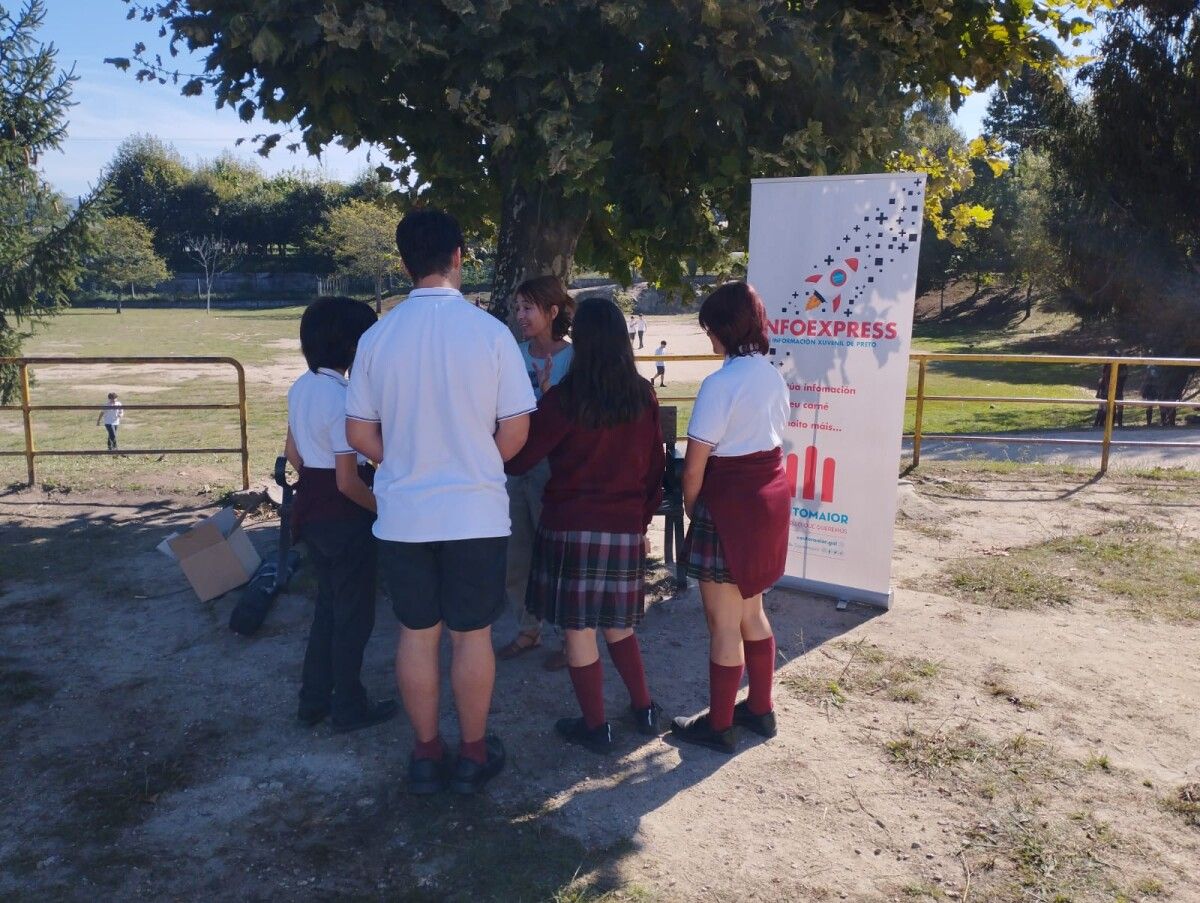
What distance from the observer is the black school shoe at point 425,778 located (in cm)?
348

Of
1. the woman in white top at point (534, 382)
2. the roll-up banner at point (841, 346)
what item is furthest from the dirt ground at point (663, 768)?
the roll-up banner at point (841, 346)

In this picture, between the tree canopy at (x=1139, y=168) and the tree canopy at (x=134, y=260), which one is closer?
the tree canopy at (x=1139, y=168)

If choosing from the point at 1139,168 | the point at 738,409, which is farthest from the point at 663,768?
the point at 1139,168

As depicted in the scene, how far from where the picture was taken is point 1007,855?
3180mm

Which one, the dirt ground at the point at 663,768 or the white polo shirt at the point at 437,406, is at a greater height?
the white polo shirt at the point at 437,406

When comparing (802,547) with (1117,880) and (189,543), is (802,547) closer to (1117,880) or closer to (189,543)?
(1117,880)

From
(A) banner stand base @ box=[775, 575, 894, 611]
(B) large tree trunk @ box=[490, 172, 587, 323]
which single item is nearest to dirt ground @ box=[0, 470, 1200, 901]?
(A) banner stand base @ box=[775, 575, 894, 611]

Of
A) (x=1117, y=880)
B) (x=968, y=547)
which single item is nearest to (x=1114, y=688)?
(x=1117, y=880)

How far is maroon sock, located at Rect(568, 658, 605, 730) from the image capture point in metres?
3.76

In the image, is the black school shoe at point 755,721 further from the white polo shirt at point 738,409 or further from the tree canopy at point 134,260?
the tree canopy at point 134,260

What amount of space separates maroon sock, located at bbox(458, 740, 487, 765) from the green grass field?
569cm

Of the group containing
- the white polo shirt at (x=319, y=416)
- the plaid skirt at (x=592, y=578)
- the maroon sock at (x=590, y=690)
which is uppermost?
the white polo shirt at (x=319, y=416)

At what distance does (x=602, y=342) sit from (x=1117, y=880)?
8.07ft

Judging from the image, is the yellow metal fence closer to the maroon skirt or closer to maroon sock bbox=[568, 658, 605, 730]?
the maroon skirt
